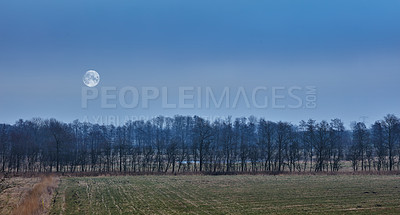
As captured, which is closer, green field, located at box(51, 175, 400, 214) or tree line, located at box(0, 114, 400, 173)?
green field, located at box(51, 175, 400, 214)

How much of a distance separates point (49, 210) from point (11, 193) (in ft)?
39.2

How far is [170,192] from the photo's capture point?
35.7 metres

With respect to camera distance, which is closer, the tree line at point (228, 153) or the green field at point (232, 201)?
the green field at point (232, 201)

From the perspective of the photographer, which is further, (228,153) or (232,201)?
(228,153)

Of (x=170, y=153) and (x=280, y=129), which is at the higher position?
(x=280, y=129)

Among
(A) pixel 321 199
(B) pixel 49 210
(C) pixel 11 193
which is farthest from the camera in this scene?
(C) pixel 11 193

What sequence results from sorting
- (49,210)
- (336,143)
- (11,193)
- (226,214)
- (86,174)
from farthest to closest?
(336,143) < (86,174) < (11,193) < (49,210) < (226,214)

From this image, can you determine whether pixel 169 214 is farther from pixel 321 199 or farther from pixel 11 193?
pixel 11 193

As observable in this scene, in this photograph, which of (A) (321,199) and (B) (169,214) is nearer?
(B) (169,214)

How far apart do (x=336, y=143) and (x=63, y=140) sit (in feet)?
216

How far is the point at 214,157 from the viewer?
268ft

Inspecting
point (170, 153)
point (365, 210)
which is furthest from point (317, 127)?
point (365, 210)

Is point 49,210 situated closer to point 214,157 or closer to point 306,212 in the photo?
point 306,212

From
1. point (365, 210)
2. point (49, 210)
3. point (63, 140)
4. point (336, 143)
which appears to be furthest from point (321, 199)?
point (63, 140)
